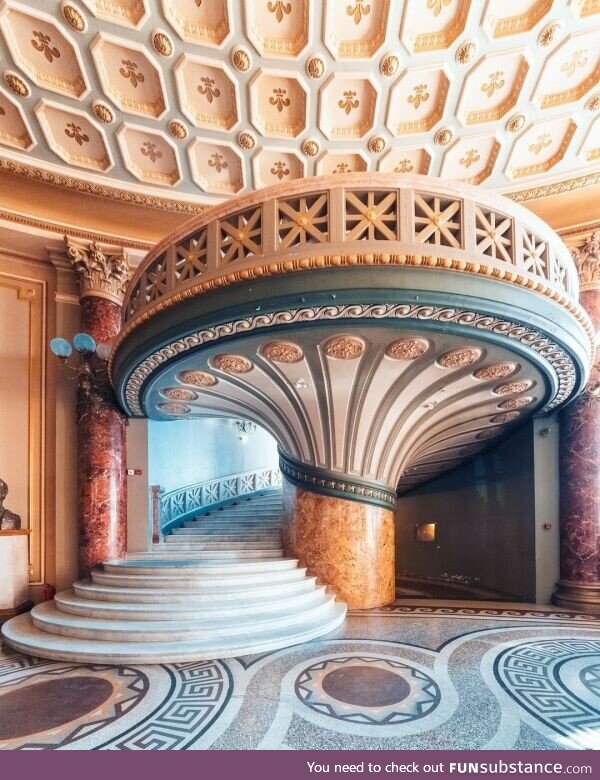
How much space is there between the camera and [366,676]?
3387 millimetres

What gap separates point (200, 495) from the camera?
8.59 meters

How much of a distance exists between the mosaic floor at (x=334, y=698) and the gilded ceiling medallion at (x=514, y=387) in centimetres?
263

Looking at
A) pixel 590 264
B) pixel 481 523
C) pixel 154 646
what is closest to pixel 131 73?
pixel 154 646

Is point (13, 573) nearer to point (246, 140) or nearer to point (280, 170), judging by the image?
point (246, 140)

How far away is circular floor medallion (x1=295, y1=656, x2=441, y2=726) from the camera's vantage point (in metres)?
2.79

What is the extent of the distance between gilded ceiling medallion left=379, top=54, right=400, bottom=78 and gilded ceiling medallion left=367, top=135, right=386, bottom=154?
0.91 meters

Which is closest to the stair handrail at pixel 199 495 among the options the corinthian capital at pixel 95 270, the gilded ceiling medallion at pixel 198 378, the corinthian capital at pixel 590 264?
the gilded ceiling medallion at pixel 198 378

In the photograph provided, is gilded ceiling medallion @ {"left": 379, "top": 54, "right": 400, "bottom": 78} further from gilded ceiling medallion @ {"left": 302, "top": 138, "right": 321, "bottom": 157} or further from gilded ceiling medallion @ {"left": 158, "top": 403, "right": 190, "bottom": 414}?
gilded ceiling medallion @ {"left": 158, "top": 403, "right": 190, "bottom": 414}

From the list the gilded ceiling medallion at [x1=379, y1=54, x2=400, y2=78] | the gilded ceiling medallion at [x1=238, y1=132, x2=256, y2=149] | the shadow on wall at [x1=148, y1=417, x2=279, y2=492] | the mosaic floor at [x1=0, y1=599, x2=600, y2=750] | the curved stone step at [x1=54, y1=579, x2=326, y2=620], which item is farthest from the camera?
the shadow on wall at [x1=148, y1=417, x2=279, y2=492]

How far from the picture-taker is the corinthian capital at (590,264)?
6.63 m

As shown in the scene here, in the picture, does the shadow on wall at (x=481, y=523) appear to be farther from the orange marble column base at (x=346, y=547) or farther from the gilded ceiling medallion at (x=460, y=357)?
the gilded ceiling medallion at (x=460, y=357)

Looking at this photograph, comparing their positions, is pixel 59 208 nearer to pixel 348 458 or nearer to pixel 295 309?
pixel 295 309

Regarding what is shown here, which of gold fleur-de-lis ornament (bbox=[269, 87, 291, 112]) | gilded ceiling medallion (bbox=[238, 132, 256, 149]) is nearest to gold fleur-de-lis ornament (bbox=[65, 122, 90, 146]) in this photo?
gilded ceiling medallion (bbox=[238, 132, 256, 149])
